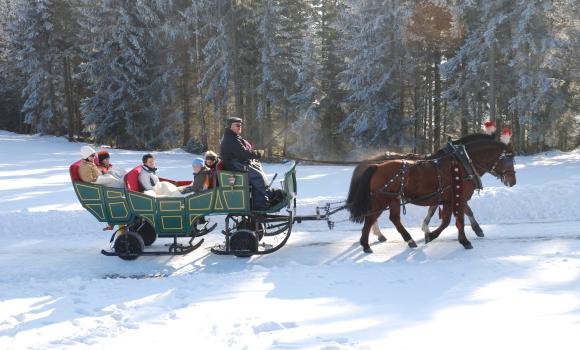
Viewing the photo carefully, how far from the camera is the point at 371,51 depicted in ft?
79.6

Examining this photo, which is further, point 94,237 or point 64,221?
point 64,221

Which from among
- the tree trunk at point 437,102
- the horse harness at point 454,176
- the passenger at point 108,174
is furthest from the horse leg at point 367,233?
the tree trunk at point 437,102

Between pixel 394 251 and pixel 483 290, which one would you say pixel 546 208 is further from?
pixel 483 290

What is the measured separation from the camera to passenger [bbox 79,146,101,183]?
834cm

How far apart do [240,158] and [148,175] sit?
5.72 ft

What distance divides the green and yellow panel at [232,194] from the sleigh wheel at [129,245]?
135 cm

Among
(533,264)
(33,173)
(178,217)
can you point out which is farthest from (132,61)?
(533,264)

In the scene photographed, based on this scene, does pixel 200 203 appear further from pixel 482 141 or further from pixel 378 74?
pixel 378 74

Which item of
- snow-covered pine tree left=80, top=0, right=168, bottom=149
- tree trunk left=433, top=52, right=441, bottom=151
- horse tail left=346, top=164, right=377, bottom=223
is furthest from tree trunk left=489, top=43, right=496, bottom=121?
snow-covered pine tree left=80, top=0, right=168, bottom=149

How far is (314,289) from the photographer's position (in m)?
6.29

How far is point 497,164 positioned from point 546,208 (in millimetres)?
2877

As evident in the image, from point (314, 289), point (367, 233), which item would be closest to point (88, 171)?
point (314, 289)

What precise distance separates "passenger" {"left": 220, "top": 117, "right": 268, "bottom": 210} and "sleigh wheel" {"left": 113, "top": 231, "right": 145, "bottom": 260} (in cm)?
184

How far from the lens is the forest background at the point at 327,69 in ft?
70.3
